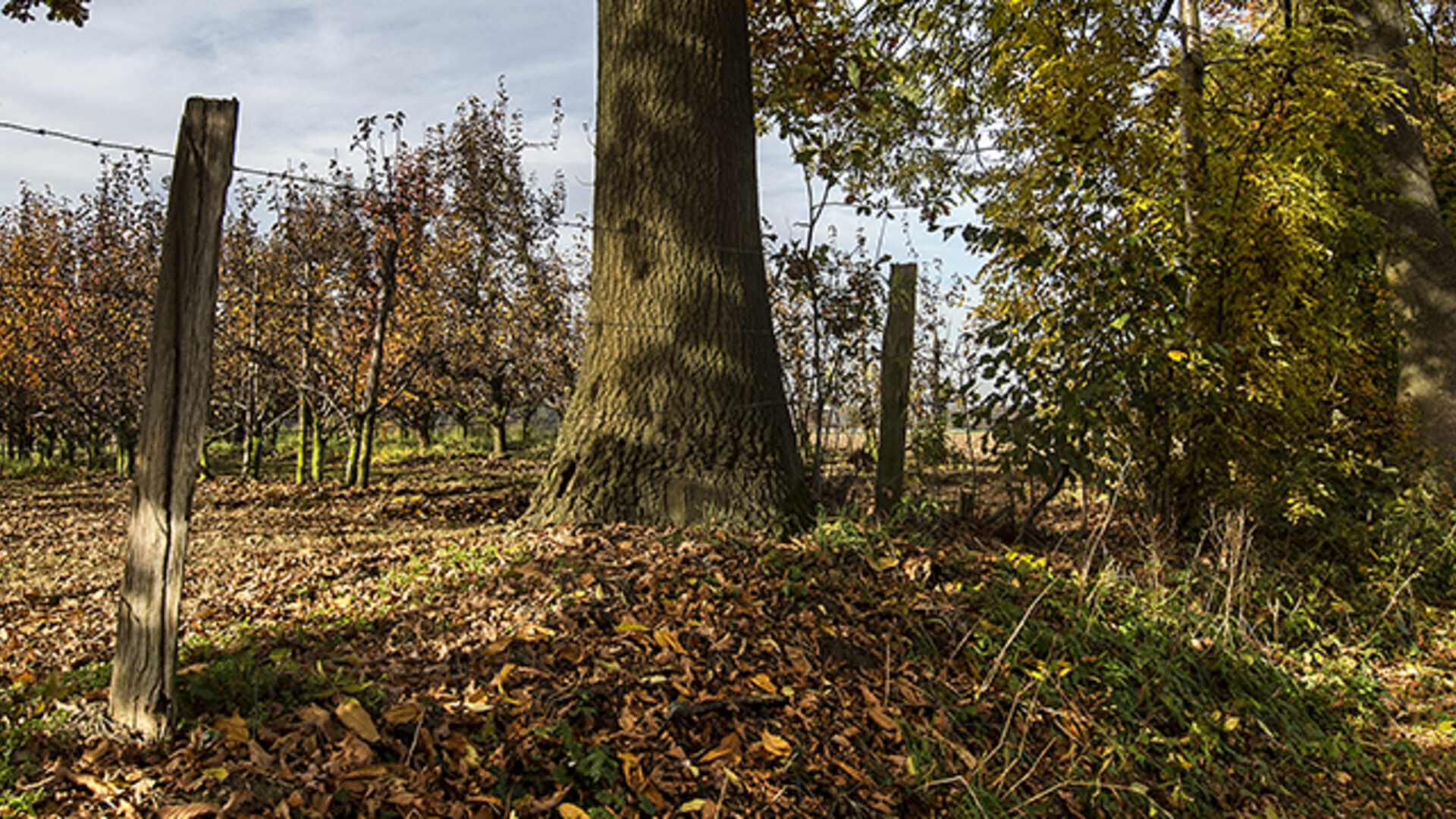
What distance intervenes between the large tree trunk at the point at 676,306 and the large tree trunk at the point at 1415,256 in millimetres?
6324

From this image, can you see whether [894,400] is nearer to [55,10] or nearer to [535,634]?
[535,634]

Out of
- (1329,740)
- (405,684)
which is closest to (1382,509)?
(1329,740)

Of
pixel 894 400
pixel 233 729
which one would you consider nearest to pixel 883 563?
pixel 894 400

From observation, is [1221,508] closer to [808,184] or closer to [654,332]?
[808,184]

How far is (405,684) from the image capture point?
3096 mm

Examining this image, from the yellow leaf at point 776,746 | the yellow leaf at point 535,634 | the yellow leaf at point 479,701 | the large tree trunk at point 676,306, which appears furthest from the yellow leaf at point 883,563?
the yellow leaf at point 479,701

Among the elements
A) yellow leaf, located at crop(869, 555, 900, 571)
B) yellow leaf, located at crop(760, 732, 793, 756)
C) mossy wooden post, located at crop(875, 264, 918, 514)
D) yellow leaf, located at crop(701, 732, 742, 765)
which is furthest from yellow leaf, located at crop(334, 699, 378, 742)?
mossy wooden post, located at crop(875, 264, 918, 514)

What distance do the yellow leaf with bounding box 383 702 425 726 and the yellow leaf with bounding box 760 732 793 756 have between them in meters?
1.15

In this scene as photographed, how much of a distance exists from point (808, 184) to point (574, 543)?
313 centimetres

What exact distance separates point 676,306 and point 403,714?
284 cm

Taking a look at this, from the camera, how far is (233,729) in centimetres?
270

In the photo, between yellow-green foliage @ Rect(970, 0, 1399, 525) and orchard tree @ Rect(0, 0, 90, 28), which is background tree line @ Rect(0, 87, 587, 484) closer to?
orchard tree @ Rect(0, 0, 90, 28)

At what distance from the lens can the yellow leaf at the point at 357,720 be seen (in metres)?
2.72

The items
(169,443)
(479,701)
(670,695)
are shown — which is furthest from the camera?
(670,695)
